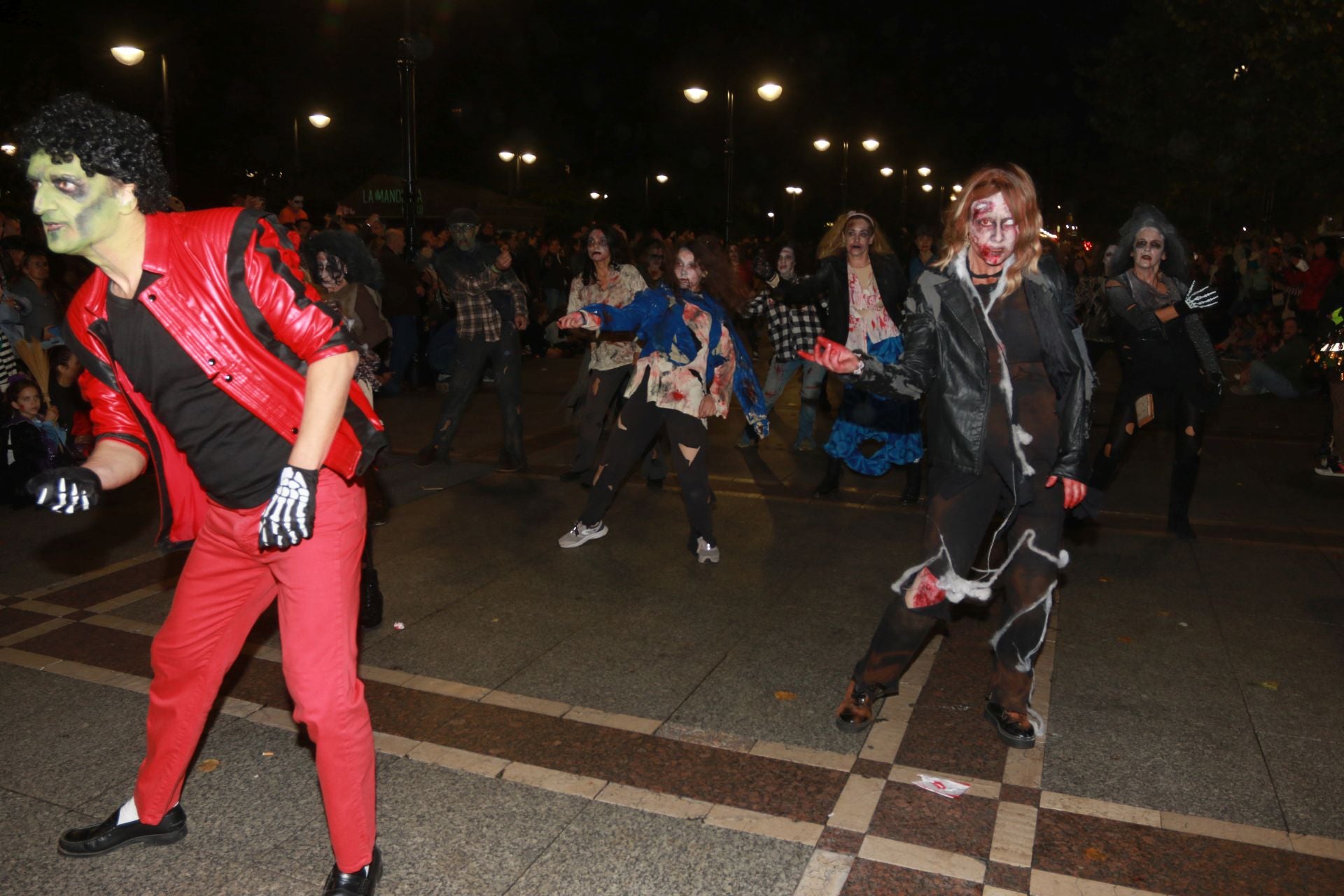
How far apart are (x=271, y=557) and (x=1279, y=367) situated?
13.4 m

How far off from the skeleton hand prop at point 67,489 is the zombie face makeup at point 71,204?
0.61 meters

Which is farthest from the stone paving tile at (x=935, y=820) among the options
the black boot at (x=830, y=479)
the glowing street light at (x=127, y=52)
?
the glowing street light at (x=127, y=52)

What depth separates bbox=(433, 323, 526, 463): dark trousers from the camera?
8.61 meters

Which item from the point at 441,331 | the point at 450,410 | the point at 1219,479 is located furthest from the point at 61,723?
the point at 441,331

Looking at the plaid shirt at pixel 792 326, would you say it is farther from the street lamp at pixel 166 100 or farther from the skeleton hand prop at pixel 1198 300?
the street lamp at pixel 166 100

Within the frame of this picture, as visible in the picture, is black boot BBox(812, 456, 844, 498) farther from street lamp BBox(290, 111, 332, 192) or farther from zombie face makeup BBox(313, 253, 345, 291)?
street lamp BBox(290, 111, 332, 192)

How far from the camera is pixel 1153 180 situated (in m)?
37.1

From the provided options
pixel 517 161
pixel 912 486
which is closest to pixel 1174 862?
pixel 912 486

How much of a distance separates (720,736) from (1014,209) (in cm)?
211

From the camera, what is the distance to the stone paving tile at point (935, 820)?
333 centimetres

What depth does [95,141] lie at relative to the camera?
2646 millimetres

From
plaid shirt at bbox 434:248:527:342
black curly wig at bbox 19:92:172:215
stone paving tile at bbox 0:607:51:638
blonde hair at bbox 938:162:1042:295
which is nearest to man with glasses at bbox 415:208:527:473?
plaid shirt at bbox 434:248:527:342

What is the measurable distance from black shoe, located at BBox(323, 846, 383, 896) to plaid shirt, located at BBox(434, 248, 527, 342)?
6.01 meters

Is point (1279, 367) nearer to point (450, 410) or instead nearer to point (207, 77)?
point (450, 410)
